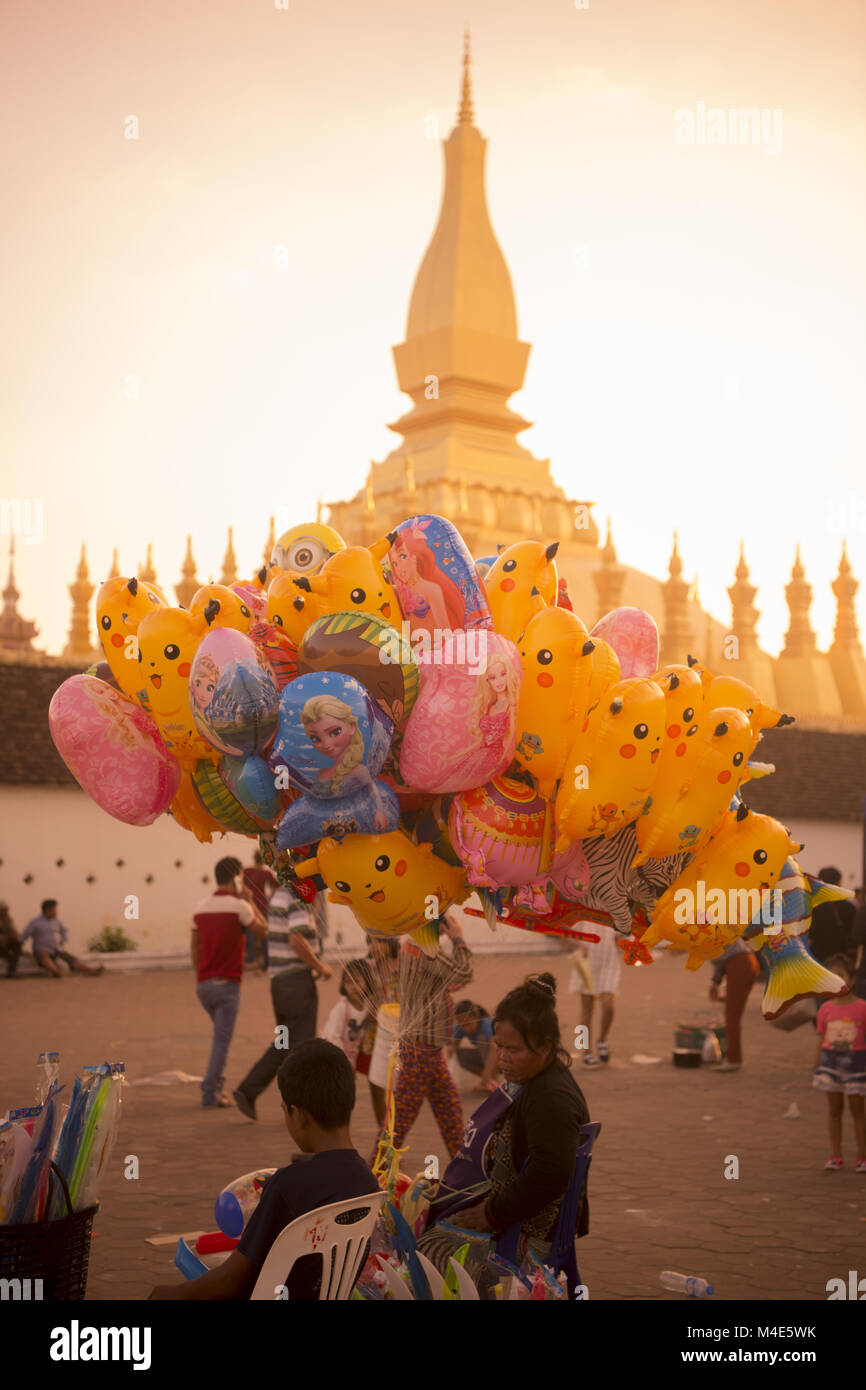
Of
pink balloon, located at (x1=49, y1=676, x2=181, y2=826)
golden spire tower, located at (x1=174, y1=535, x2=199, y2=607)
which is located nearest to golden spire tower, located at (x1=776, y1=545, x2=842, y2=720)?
golden spire tower, located at (x1=174, y1=535, x2=199, y2=607)

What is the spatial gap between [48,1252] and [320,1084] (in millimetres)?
1286

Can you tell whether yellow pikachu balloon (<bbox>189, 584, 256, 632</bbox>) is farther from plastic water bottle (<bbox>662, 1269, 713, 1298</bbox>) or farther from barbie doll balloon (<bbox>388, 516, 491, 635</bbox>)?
plastic water bottle (<bbox>662, 1269, 713, 1298</bbox>)

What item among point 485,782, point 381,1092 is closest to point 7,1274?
point 485,782

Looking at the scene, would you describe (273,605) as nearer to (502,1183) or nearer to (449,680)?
(449,680)

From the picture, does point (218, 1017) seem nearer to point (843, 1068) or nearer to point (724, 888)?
point (843, 1068)

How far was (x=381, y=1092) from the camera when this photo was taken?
7.64 m

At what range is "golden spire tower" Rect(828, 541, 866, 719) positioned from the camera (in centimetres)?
3238

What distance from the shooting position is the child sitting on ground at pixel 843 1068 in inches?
291

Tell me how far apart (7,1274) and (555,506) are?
2788 centimetres

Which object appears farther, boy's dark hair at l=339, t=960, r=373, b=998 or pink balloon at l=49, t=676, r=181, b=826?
boy's dark hair at l=339, t=960, r=373, b=998

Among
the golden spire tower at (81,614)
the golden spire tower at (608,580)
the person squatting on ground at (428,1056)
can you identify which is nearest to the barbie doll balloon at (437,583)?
the person squatting on ground at (428,1056)

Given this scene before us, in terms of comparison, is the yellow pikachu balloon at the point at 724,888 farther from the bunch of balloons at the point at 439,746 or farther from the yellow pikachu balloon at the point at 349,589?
the yellow pikachu balloon at the point at 349,589

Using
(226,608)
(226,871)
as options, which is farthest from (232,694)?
(226,871)
